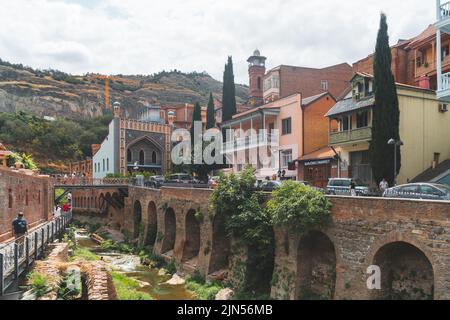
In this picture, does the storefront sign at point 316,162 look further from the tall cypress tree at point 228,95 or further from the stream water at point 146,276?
the tall cypress tree at point 228,95

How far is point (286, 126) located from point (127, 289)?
21.9 metres

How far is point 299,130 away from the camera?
120ft

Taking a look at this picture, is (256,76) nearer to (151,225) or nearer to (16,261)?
(151,225)

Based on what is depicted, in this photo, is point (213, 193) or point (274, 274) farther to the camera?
point (213, 193)

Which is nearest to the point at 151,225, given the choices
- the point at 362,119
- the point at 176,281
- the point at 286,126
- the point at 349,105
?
the point at 176,281

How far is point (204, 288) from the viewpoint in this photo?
75.9ft

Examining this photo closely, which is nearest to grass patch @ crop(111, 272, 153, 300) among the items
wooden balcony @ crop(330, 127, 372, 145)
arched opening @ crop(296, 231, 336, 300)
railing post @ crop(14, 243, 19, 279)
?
railing post @ crop(14, 243, 19, 279)

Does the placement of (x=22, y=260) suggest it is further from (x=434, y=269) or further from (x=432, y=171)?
(x=432, y=171)

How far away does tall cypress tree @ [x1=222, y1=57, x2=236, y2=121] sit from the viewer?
5334 centimetres

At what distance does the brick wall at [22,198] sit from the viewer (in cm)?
1995

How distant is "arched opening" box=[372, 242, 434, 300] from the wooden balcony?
45.6ft

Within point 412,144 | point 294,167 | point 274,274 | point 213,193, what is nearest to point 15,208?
point 213,193

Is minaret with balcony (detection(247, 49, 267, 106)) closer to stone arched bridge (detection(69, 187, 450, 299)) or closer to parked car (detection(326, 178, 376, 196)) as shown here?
stone arched bridge (detection(69, 187, 450, 299))

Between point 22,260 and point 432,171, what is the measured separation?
2445 centimetres
